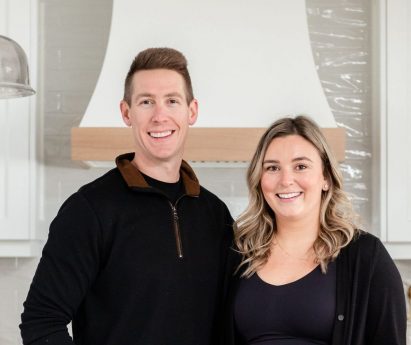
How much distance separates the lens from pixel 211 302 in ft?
5.41

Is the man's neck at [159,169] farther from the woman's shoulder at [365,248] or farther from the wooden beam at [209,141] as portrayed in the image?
the wooden beam at [209,141]

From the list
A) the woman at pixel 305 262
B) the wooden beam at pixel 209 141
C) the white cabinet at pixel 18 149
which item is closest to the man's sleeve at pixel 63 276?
the woman at pixel 305 262

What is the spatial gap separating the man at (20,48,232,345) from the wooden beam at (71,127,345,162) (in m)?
0.49

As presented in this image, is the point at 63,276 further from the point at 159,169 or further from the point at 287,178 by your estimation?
the point at 287,178

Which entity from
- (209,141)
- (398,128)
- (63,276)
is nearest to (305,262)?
(63,276)

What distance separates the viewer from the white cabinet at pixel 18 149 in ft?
8.01

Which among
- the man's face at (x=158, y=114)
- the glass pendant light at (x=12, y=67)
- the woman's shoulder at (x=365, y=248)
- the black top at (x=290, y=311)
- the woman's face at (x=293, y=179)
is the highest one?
the glass pendant light at (x=12, y=67)

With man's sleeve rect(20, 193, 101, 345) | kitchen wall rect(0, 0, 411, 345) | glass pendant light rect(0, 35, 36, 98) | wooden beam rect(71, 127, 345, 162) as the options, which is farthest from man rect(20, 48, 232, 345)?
kitchen wall rect(0, 0, 411, 345)

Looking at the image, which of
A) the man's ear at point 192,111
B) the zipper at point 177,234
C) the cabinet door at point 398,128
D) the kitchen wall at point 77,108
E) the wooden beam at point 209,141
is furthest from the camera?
the kitchen wall at point 77,108

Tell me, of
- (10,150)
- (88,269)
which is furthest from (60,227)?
(10,150)

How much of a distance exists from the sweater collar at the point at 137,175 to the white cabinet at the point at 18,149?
845 mm

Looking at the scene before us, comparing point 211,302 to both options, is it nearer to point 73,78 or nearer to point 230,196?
point 230,196

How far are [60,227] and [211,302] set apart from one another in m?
0.38

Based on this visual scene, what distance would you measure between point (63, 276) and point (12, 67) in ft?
1.66
